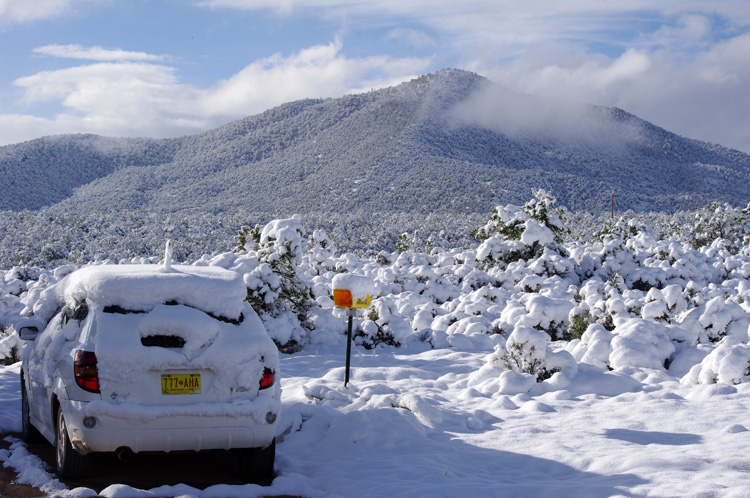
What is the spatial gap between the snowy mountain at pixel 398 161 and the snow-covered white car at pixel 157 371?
2596 inches

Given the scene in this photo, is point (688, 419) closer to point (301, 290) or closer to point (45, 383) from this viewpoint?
point (45, 383)

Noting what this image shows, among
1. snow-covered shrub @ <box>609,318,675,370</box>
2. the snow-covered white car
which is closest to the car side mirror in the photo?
the snow-covered white car

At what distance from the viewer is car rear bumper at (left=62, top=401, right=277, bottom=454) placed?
467 cm

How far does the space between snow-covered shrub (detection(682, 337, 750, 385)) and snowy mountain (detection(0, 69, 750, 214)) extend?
204 feet

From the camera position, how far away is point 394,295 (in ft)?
59.1

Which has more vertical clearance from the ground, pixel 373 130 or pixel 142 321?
pixel 373 130

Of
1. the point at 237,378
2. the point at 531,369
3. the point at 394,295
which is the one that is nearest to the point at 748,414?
the point at 531,369

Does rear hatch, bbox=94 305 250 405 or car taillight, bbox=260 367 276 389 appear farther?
car taillight, bbox=260 367 276 389

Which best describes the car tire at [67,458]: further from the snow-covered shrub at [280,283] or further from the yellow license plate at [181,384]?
the snow-covered shrub at [280,283]

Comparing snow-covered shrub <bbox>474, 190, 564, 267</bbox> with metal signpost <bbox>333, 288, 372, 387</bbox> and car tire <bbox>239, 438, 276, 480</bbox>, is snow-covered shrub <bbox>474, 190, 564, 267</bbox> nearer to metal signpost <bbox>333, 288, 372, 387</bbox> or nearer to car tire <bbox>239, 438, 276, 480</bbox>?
metal signpost <bbox>333, 288, 372, 387</bbox>

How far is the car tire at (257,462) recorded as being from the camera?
17.1 ft

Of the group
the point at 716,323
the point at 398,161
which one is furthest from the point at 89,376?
the point at 398,161

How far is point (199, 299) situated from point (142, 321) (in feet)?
1.53

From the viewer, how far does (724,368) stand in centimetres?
790
